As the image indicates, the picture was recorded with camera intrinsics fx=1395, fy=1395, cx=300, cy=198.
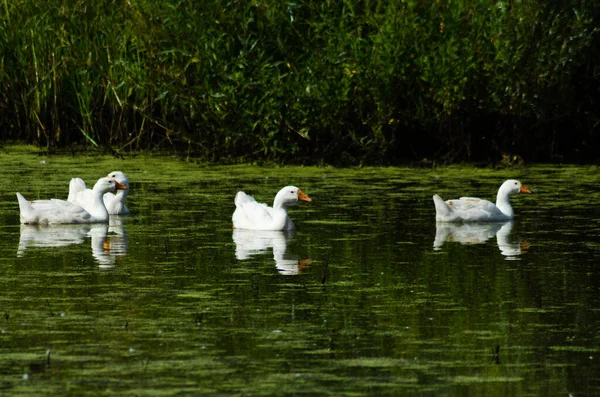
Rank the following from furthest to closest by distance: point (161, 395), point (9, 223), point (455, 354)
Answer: point (9, 223)
point (455, 354)
point (161, 395)

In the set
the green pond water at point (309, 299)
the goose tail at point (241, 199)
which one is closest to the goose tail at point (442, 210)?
the green pond water at point (309, 299)

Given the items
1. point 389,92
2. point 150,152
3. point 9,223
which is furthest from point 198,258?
point 150,152

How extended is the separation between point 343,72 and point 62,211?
4.91m

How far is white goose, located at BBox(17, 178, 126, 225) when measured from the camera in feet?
36.3

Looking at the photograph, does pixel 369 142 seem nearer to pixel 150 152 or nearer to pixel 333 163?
pixel 333 163

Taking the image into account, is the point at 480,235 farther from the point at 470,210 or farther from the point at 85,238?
the point at 85,238

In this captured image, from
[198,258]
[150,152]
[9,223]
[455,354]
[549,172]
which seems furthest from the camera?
[150,152]

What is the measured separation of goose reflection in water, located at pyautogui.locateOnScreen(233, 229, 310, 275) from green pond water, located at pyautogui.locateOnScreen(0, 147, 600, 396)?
0.09ft

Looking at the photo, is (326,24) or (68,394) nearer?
(68,394)

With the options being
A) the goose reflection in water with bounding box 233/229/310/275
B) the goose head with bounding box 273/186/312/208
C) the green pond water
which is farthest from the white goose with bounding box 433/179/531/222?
the goose reflection in water with bounding box 233/229/310/275

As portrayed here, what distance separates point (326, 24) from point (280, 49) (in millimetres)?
665

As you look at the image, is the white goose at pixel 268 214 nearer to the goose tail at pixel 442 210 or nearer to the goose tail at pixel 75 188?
the goose tail at pixel 442 210

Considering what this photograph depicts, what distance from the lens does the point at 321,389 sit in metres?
5.61

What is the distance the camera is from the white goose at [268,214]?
10758 mm
